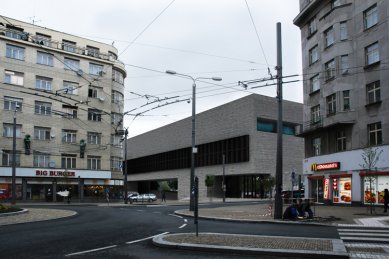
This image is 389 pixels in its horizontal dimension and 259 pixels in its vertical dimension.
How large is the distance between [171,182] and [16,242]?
86284mm

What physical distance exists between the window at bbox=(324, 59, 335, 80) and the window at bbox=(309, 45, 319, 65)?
2.40 m

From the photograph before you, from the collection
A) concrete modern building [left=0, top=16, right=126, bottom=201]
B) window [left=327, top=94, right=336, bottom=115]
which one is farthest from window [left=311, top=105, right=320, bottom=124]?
concrete modern building [left=0, top=16, right=126, bottom=201]

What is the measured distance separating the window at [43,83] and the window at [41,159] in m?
7.47

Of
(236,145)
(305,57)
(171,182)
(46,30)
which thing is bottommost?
(171,182)

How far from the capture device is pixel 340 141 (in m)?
36.3

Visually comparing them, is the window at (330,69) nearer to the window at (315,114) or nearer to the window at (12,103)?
the window at (315,114)

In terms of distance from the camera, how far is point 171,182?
98562 mm

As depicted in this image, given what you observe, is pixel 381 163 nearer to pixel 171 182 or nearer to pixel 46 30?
pixel 46 30

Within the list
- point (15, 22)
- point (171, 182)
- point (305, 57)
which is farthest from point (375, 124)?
point (171, 182)

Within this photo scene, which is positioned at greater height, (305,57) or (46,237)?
(305,57)

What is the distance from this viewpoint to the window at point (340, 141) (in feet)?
117

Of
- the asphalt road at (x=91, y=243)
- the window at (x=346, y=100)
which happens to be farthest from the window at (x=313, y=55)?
the asphalt road at (x=91, y=243)

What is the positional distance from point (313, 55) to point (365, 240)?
3022 cm

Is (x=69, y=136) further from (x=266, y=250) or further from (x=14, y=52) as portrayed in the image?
(x=266, y=250)
